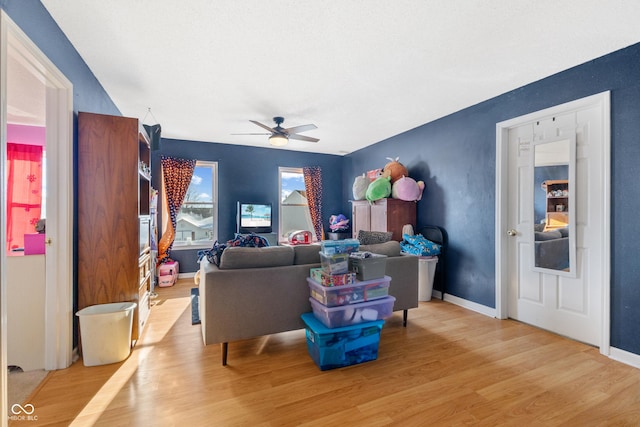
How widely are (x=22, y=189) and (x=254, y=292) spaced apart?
3802 millimetres

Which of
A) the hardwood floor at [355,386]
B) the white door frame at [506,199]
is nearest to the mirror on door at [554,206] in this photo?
the white door frame at [506,199]

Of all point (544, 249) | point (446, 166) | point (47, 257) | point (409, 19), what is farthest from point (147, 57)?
point (544, 249)

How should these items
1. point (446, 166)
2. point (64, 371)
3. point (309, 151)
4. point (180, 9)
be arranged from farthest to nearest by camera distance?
point (309, 151), point (446, 166), point (64, 371), point (180, 9)

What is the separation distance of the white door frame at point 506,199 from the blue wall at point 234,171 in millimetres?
3766

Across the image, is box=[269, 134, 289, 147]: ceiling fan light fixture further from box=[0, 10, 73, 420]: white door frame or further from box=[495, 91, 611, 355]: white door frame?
box=[495, 91, 611, 355]: white door frame

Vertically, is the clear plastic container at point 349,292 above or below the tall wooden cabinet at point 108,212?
below

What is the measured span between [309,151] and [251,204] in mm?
1740

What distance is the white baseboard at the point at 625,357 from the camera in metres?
2.10

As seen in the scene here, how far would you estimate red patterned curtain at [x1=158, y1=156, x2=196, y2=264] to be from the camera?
482 cm

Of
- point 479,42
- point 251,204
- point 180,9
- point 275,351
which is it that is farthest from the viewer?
point 251,204

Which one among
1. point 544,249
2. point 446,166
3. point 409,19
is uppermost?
point 409,19

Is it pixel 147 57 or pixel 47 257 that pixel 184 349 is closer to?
pixel 47 257

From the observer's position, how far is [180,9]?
5.91ft

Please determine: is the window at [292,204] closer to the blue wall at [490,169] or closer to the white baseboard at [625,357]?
the blue wall at [490,169]
